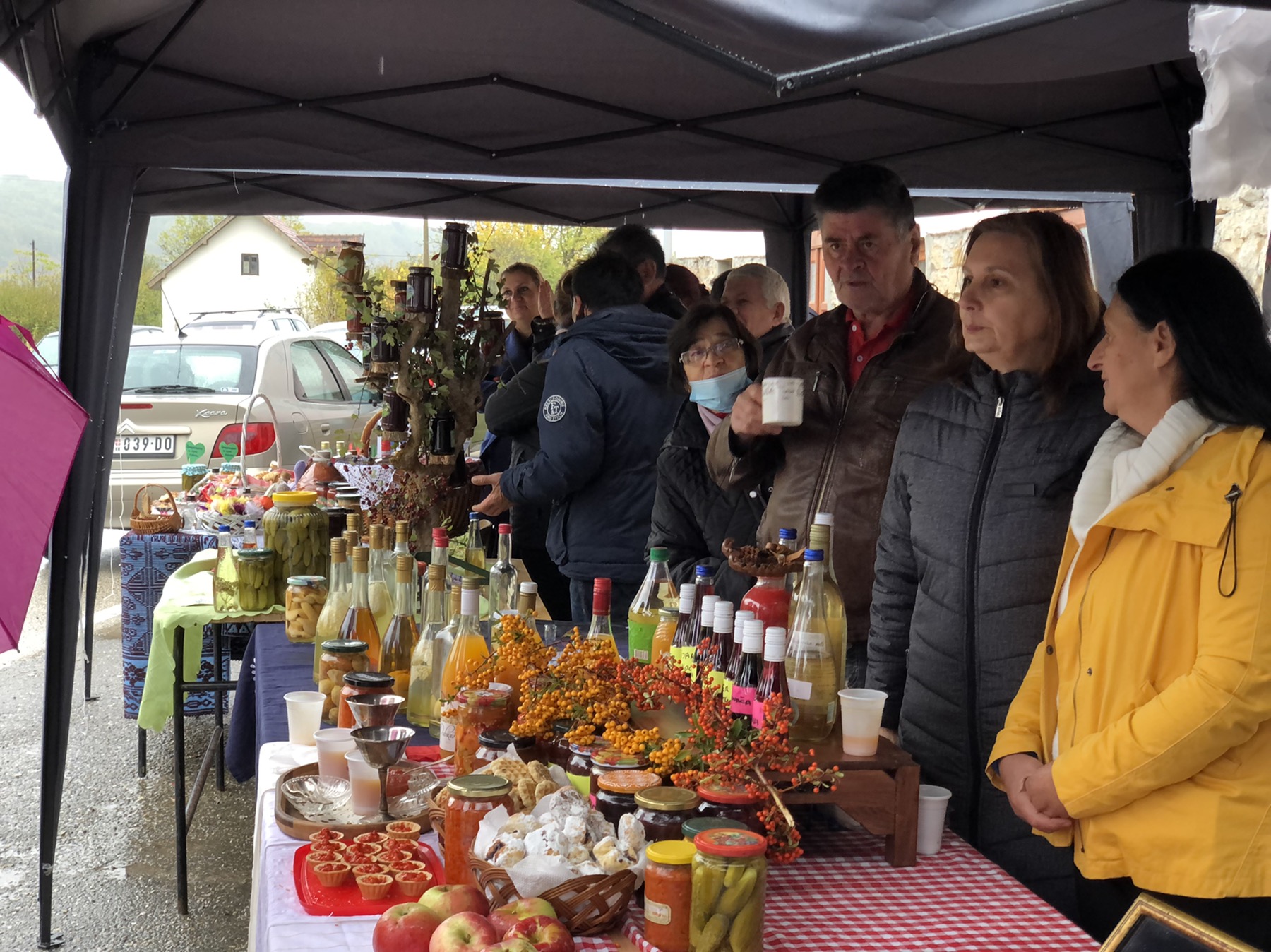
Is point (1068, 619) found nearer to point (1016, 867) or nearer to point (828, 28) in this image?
point (1016, 867)

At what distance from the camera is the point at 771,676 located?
5.66ft

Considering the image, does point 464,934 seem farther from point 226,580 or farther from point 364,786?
point 226,580

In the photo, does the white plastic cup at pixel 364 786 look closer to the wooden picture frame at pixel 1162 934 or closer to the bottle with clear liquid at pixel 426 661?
the bottle with clear liquid at pixel 426 661

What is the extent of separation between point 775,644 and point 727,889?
0.46m

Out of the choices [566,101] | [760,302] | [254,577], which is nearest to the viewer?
[254,577]

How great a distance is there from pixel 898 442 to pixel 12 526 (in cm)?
Answer: 151

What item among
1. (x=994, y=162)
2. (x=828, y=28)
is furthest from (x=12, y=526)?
(x=994, y=162)

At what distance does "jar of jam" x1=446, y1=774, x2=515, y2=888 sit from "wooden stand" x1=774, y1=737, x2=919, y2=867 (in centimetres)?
42

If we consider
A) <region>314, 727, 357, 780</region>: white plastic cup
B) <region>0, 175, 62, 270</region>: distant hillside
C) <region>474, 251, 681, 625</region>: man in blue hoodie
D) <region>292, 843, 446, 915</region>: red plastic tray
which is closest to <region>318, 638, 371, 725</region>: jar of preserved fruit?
<region>314, 727, 357, 780</region>: white plastic cup

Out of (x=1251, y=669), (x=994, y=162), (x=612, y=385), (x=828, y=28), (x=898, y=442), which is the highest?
(x=994, y=162)

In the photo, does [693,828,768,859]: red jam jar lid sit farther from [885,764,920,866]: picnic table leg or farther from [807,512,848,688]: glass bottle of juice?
[807,512,848,688]: glass bottle of juice

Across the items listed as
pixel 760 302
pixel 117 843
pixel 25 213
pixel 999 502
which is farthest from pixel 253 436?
pixel 25 213

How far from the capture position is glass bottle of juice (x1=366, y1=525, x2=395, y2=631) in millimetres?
2672

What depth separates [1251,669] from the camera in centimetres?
154
